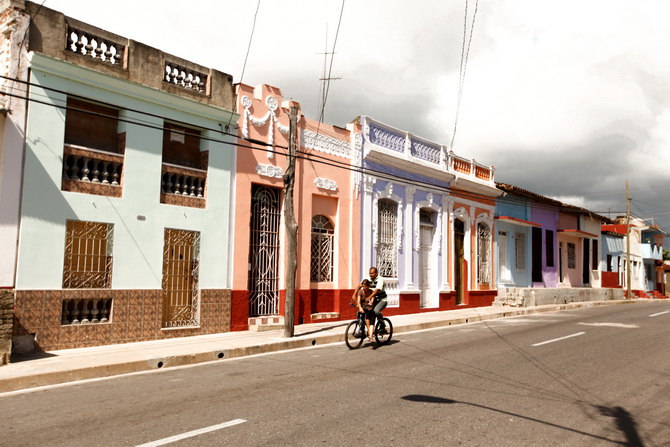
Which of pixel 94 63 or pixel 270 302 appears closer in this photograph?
pixel 94 63

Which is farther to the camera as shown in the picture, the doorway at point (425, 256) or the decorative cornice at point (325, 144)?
the doorway at point (425, 256)

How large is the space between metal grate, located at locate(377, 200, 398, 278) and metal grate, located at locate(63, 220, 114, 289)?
32.4ft

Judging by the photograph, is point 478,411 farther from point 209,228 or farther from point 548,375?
point 209,228

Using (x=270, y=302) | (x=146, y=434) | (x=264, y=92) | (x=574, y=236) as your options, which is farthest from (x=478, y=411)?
(x=574, y=236)

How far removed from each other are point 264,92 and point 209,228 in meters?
4.22

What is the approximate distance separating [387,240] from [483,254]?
24.2ft

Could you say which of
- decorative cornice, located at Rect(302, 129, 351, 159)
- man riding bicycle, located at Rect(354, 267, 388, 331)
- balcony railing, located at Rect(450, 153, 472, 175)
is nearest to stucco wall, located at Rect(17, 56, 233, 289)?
decorative cornice, located at Rect(302, 129, 351, 159)

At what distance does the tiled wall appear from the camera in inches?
420

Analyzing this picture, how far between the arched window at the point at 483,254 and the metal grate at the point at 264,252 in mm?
12306

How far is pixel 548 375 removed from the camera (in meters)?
8.48

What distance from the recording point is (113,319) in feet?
38.9

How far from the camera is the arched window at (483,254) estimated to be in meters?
25.1

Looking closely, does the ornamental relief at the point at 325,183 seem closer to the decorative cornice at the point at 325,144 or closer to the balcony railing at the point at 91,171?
the decorative cornice at the point at 325,144

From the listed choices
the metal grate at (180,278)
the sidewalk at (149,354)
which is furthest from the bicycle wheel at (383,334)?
the metal grate at (180,278)
